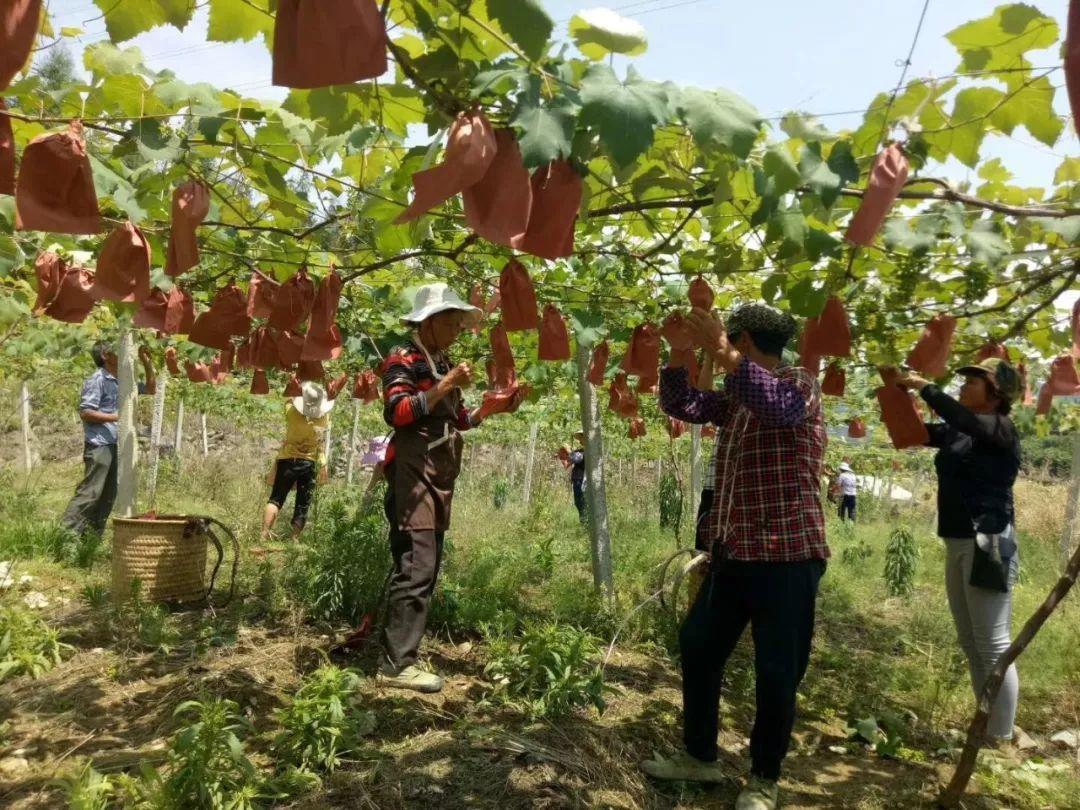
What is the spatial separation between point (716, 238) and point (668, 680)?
2.07 meters

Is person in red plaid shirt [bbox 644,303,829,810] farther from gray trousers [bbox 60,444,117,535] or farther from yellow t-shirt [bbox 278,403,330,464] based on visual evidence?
gray trousers [bbox 60,444,117,535]

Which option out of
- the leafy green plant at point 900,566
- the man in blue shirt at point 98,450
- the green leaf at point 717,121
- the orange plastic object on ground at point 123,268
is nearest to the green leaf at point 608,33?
the green leaf at point 717,121

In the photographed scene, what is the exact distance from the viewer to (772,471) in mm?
2109

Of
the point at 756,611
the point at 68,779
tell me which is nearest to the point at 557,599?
the point at 756,611

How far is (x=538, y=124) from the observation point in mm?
1117

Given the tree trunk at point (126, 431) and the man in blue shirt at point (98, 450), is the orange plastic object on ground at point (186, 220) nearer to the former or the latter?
the tree trunk at point (126, 431)

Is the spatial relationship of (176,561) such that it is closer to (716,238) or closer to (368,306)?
(368,306)

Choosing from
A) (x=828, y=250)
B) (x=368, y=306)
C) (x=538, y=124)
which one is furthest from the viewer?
(x=368, y=306)

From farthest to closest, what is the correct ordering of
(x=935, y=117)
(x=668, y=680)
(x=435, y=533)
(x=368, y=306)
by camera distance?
(x=368, y=306)
(x=668, y=680)
(x=435, y=533)
(x=935, y=117)

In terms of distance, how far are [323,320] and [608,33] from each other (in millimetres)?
1363

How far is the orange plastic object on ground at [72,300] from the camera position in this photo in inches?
82.3

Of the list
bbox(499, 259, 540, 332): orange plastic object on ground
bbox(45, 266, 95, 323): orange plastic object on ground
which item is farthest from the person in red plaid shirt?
bbox(45, 266, 95, 323): orange plastic object on ground

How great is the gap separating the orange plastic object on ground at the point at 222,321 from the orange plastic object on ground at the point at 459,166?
1676 millimetres

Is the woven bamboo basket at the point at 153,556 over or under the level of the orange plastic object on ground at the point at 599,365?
under
